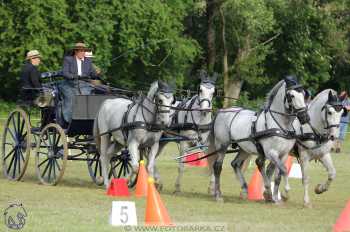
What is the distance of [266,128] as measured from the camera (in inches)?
596

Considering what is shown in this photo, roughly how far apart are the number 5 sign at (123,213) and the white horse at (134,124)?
4500mm

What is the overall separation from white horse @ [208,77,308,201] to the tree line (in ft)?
76.1

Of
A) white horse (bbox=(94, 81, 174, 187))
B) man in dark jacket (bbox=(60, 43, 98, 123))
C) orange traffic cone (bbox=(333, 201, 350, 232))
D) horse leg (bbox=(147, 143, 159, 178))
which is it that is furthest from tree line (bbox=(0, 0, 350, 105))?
orange traffic cone (bbox=(333, 201, 350, 232))

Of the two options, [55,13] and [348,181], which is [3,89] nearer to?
[55,13]

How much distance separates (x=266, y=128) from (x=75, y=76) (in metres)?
3.71

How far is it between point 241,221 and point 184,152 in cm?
535

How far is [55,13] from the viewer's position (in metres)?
40.8

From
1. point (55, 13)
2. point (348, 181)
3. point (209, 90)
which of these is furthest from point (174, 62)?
point (209, 90)

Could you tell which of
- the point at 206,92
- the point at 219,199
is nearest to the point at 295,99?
the point at 219,199

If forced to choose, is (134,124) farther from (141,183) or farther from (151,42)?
(151,42)

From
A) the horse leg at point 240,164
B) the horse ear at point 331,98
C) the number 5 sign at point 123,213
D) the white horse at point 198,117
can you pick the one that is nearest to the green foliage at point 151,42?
the white horse at point 198,117

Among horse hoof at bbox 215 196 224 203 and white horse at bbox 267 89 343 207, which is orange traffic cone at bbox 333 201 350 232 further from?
horse hoof at bbox 215 196 224 203

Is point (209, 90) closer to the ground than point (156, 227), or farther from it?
farther from it

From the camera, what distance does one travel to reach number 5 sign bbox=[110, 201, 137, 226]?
11227 millimetres
